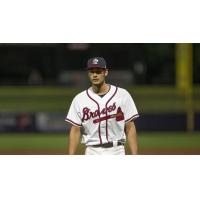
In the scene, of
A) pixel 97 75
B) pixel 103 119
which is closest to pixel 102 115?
pixel 103 119

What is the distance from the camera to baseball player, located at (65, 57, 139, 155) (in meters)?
4.90

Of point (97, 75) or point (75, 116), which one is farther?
point (75, 116)

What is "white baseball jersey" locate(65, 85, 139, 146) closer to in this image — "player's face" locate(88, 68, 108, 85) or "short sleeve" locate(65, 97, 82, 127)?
"short sleeve" locate(65, 97, 82, 127)

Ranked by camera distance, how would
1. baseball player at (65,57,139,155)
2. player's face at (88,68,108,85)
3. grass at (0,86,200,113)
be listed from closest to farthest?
player's face at (88,68,108,85)
baseball player at (65,57,139,155)
grass at (0,86,200,113)

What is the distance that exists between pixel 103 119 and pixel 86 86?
1519 centimetres

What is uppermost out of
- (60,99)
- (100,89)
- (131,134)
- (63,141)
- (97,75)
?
(97,75)

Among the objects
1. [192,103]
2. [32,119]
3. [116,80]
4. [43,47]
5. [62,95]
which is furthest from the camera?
[43,47]

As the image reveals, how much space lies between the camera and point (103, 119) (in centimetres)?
489

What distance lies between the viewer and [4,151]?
13.2 metres

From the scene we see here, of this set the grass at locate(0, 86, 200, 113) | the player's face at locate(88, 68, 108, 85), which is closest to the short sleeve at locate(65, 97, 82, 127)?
the player's face at locate(88, 68, 108, 85)

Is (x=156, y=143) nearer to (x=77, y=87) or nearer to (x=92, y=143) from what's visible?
(x=77, y=87)

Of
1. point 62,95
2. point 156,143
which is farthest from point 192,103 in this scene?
point 62,95

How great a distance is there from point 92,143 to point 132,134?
13.3 inches

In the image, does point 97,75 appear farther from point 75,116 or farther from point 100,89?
point 75,116
